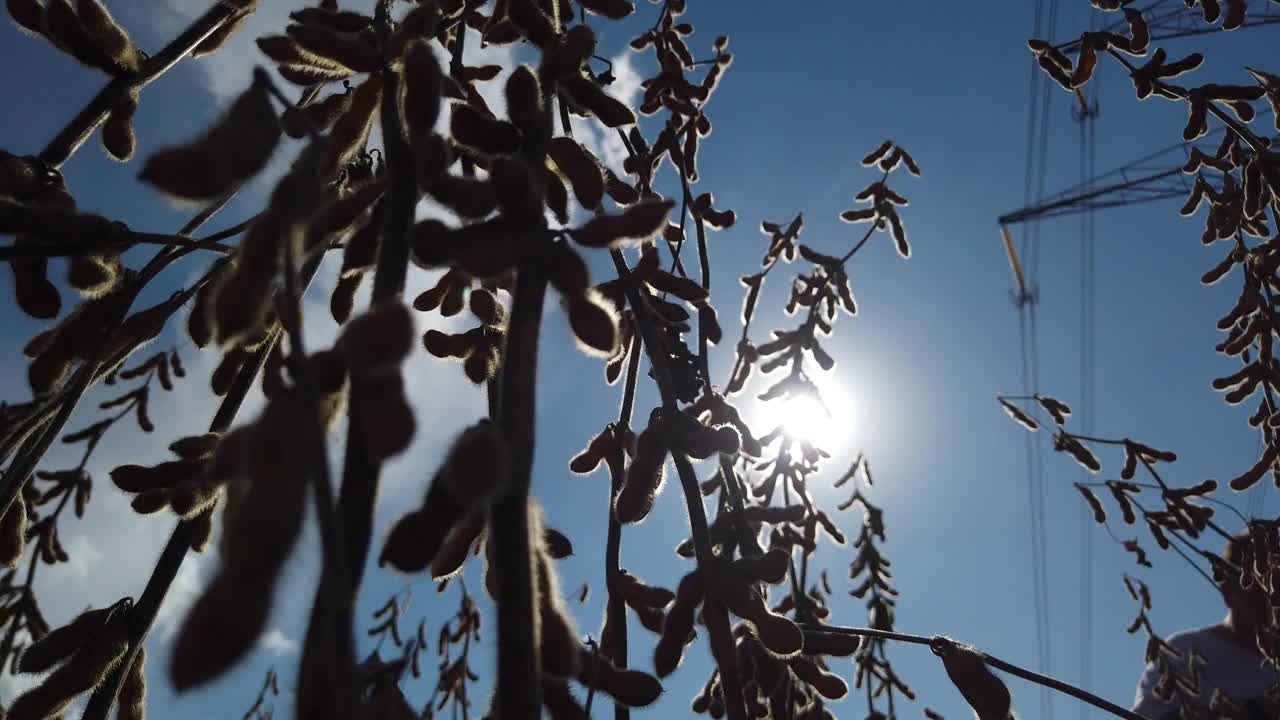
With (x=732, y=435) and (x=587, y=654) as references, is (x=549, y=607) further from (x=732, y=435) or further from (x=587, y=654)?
(x=732, y=435)

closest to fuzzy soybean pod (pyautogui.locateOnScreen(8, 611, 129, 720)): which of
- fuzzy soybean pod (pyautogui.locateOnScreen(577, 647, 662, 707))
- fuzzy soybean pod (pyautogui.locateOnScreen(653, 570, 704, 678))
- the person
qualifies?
fuzzy soybean pod (pyautogui.locateOnScreen(577, 647, 662, 707))

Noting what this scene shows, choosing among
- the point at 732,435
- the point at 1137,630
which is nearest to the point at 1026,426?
the point at 1137,630

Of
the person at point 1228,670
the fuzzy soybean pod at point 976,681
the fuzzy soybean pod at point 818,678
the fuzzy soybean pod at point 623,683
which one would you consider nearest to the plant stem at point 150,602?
the fuzzy soybean pod at point 623,683

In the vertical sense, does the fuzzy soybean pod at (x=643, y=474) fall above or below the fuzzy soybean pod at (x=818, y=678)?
above

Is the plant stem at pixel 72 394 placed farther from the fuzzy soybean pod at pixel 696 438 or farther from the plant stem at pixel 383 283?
the fuzzy soybean pod at pixel 696 438

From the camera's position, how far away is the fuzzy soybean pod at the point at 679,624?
3.91ft

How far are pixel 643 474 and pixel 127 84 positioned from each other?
1039mm

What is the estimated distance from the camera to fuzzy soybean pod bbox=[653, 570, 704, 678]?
1.19m

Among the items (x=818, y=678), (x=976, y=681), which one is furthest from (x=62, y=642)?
(x=976, y=681)

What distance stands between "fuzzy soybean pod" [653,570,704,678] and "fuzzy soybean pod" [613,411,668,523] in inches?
5.1

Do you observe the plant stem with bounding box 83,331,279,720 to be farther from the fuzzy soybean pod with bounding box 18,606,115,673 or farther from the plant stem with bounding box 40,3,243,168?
the plant stem with bounding box 40,3,243,168

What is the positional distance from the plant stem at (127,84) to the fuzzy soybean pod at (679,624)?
1.11 m

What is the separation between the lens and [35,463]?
1.24 meters

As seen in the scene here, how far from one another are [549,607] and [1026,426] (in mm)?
Result: 3273
